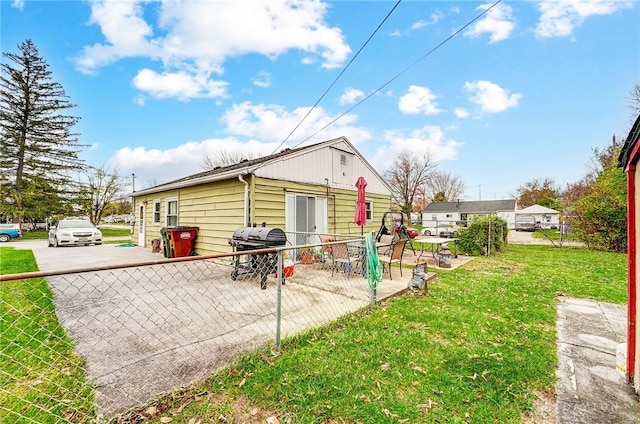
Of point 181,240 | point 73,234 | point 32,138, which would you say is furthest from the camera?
point 32,138

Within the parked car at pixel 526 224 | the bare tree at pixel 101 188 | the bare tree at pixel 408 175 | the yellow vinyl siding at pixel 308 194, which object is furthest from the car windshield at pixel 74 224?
the parked car at pixel 526 224

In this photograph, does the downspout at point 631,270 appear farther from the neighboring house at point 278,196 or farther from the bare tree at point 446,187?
the bare tree at point 446,187

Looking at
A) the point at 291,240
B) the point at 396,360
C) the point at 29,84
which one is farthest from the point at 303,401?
the point at 29,84

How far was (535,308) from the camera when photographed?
4461 millimetres

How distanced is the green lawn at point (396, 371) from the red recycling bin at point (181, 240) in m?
4.35

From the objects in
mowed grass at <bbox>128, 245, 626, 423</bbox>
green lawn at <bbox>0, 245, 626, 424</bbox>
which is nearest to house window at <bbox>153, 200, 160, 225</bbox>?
green lawn at <bbox>0, 245, 626, 424</bbox>

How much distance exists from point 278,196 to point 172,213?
561 cm

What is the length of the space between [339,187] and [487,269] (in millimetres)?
5348

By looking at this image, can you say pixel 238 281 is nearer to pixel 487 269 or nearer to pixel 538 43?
pixel 487 269

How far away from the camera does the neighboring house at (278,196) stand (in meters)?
7.75

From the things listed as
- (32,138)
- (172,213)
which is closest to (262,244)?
(172,213)

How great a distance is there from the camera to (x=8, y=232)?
1838cm

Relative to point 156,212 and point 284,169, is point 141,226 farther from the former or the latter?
point 284,169

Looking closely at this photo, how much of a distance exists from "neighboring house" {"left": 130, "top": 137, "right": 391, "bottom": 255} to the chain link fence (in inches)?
83.8
